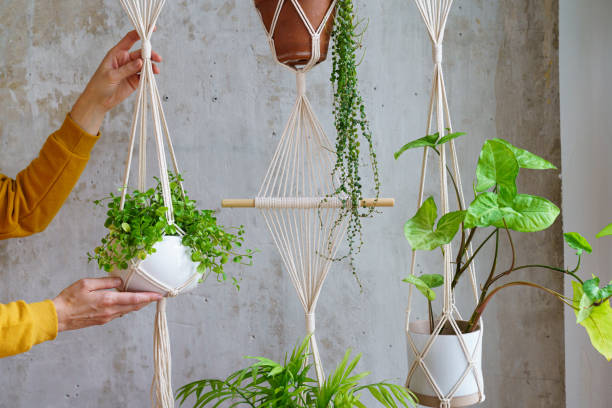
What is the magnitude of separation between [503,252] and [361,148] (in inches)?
25.5

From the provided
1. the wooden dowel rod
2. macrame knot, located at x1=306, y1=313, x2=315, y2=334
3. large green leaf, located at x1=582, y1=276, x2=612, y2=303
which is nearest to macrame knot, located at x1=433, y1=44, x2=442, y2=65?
the wooden dowel rod

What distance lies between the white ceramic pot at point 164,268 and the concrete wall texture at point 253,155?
679mm

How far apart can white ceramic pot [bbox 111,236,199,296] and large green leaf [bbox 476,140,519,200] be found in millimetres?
691

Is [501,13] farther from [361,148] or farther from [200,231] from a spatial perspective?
[200,231]

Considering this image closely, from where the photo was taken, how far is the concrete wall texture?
1833mm

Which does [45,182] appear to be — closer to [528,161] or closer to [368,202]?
[368,202]

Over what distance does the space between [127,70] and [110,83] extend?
0.08 metres

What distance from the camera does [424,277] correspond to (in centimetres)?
138

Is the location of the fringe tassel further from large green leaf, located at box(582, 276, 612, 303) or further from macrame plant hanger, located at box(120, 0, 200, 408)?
large green leaf, located at box(582, 276, 612, 303)

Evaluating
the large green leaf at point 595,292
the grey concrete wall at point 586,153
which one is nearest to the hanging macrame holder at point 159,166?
the large green leaf at point 595,292

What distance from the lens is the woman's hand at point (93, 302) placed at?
46.0 inches

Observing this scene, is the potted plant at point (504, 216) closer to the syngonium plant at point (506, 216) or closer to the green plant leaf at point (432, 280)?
the syngonium plant at point (506, 216)

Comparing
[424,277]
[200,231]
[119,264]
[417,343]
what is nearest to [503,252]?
[424,277]

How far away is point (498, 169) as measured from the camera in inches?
44.1
